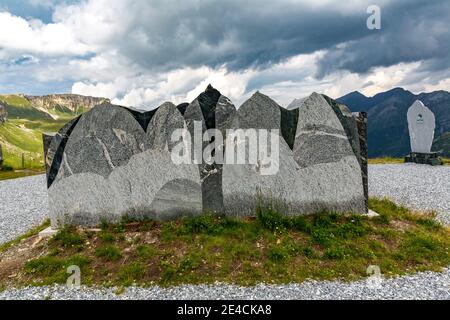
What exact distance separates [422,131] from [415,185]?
821 cm

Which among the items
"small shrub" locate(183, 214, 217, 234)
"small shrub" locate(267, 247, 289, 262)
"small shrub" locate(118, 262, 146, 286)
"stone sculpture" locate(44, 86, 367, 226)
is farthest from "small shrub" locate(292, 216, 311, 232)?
"small shrub" locate(118, 262, 146, 286)

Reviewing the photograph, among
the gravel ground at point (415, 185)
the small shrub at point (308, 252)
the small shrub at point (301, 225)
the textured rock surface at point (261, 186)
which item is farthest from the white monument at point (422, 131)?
the small shrub at point (308, 252)

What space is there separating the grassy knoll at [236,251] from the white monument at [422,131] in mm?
15752

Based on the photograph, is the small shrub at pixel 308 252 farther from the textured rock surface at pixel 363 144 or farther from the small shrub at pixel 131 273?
the small shrub at pixel 131 273

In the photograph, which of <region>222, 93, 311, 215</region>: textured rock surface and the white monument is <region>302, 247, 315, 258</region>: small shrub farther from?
the white monument

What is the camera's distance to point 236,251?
7.45 metres

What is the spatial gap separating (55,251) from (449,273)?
9.22m

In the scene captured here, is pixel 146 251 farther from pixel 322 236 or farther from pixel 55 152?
pixel 55 152

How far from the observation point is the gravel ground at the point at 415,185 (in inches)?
504

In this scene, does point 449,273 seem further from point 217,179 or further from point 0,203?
point 0,203

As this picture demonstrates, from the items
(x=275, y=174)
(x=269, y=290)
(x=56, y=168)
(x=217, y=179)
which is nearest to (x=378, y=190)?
(x=275, y=174)

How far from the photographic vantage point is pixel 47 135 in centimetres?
988

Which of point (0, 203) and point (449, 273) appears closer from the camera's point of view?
point (449, 273)

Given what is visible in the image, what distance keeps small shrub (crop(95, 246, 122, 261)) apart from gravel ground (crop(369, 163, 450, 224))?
1019 cm
